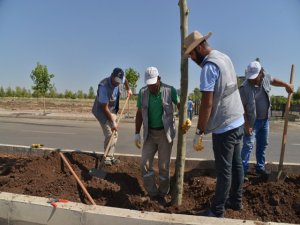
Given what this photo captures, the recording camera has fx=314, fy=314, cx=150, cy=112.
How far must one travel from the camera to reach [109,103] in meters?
5.61

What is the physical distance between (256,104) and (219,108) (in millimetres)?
1900

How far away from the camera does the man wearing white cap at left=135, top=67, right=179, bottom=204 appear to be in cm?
423

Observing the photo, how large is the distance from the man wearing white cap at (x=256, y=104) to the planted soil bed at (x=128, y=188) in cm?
37

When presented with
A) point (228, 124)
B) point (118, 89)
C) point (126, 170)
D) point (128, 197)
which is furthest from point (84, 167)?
point (228, 124)

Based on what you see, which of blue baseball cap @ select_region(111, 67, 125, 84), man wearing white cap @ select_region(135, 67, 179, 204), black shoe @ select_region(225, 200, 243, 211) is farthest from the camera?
blue baseball cap @ select_region(111, 67, 125, 84)

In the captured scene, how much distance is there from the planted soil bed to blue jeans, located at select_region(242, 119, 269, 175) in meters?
0.25

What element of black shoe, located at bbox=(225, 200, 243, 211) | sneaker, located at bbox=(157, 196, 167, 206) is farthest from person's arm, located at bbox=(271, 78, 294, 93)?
sneaker, located at bbox=(157, 196, 167, 206)

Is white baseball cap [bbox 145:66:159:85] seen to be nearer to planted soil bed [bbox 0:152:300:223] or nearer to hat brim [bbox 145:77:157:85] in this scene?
hat brim [bbox 145:77:157:85]

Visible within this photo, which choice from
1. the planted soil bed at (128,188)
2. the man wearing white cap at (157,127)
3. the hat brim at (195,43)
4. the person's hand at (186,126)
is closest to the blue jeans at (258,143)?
the planted soil bed at (128,188)

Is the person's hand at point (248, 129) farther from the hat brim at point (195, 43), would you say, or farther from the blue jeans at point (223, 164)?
the hat brim at point (195, 43)

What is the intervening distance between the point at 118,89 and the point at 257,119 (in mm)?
2473

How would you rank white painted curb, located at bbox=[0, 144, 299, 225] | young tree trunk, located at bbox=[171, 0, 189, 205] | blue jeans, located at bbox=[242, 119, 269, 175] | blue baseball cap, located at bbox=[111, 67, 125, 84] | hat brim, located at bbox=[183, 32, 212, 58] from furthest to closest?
1. blue baseball cap, located at bbox=[111, 67, 125, 84]
2. blue jeans, located at bbox=[242, 119, 269, 175]
3. young tree trunk, located at bbox=[171, 0, 189, 205]
4. hat brim, located at bbox=[183, 32, 212, 58]
5. white painted curb, located at bbox=[0, 144, 299, 225]

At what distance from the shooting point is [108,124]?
18.4ft

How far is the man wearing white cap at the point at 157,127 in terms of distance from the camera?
4.23m
